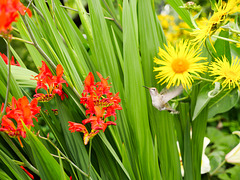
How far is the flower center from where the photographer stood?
541mm

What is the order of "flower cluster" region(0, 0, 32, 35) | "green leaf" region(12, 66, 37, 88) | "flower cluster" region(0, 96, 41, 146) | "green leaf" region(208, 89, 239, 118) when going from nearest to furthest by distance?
"flower cluster" region(0, 0, 32, 35) < "flower cluster" region(0, 96, 41, 146) < "green leaf" region(12, 66, 37, 88) < "green leaf" region(208, 89, 239, 118)

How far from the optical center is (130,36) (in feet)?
1.85

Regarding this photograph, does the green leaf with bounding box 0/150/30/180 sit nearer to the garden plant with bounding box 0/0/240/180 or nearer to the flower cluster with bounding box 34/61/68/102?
the garden plant with bounding box 0/0/240/180

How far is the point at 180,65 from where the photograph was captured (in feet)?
1.79

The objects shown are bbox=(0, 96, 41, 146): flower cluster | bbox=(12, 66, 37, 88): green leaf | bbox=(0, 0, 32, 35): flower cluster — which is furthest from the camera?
bbox=(12, 66, 37, 88): green leaf

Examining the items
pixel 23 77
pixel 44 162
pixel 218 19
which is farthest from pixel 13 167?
pixel 218 19

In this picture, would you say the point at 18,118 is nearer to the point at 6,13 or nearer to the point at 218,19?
the point at 6,13

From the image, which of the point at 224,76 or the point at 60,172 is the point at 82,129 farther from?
the point at 224,76

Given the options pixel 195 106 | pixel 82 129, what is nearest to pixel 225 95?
pixel 195 106

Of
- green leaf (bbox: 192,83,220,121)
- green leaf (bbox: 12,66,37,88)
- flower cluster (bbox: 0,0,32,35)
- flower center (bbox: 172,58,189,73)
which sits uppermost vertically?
flower cluster (bbox: 0,0,32,35)

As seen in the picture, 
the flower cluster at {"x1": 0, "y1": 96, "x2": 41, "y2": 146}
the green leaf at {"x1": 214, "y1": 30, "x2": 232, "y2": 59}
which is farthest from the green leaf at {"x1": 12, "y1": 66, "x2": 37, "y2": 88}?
the green leaf at {"x1": 214, "y1": 30, "x2": 232, "y2": 59}

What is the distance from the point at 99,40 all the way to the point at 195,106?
0.82 feet

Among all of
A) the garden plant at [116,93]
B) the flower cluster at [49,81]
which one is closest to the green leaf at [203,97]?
the garden plant at [116,93]

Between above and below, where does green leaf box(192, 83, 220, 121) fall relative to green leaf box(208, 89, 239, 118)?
above
